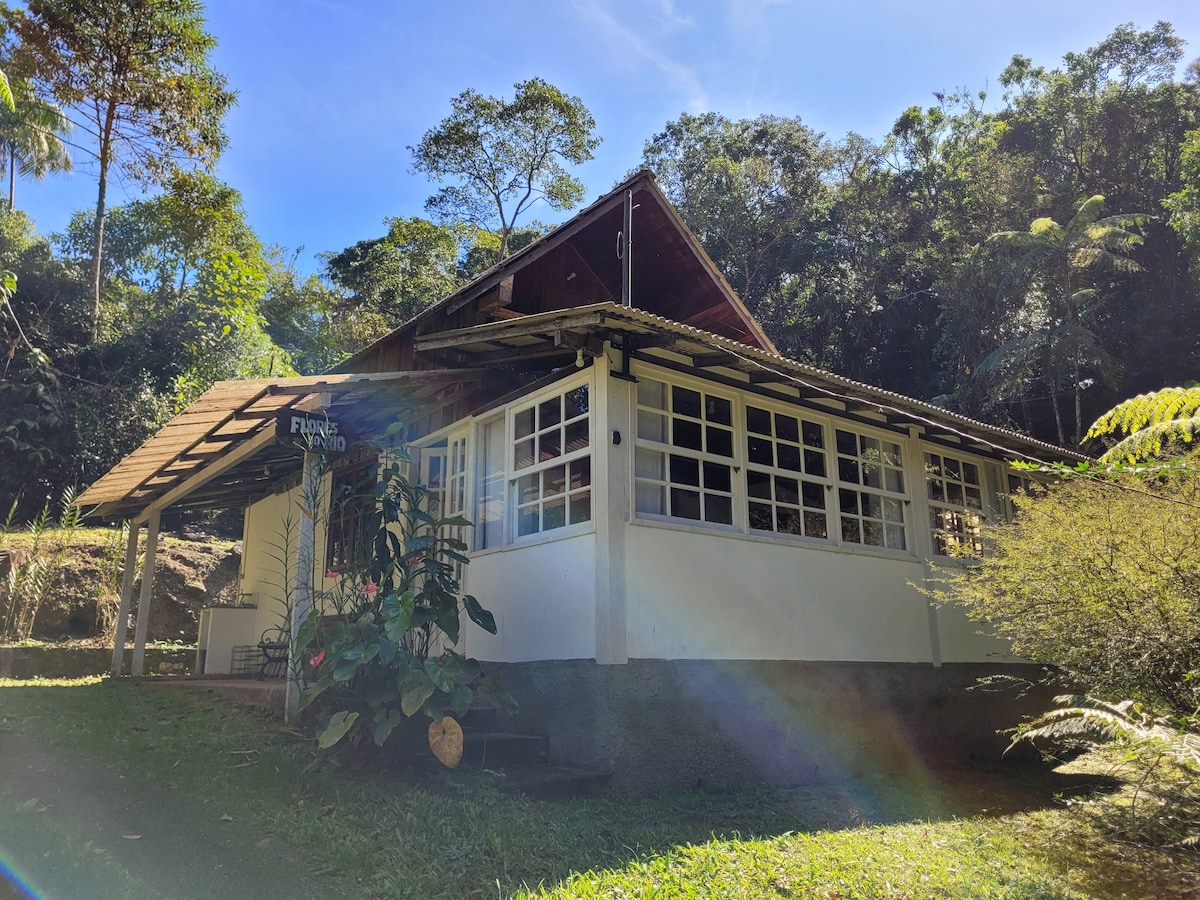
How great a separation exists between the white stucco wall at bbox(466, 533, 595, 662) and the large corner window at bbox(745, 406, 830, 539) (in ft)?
5.99

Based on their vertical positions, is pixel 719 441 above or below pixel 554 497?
above

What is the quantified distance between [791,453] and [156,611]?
13.2 metres

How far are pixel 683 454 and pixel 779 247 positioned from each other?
20413 millimetres

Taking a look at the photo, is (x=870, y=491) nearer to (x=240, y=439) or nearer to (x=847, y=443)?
(x=847, y=443)

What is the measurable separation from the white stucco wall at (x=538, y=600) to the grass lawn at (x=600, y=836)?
1.24 metres

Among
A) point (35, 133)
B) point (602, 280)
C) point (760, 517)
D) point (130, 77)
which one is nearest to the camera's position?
point (760, 517)

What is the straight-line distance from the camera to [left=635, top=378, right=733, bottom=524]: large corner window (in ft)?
21.4

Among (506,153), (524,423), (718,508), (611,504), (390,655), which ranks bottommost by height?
Answer: (390,655)

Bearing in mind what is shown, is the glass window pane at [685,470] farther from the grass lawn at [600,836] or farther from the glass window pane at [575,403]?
the grass lawn at [600,836]

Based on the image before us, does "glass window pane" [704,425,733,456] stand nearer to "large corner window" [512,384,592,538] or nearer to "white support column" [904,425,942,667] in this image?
"large corner window" [512,384,592,538]

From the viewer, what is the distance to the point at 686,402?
22.9ft

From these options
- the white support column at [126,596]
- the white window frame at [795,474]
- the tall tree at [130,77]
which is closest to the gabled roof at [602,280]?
the white window frame at [795,474]

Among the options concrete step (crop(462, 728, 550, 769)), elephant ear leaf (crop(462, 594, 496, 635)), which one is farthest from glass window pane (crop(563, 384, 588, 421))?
concrete step (crop(462, 728, 550, 769))

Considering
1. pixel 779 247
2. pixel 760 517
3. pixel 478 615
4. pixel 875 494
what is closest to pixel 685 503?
pixel 760 517
